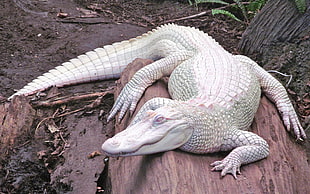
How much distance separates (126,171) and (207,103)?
86 centimetres

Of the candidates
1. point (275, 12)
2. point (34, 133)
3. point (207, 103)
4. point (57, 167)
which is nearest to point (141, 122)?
point (207, 103)

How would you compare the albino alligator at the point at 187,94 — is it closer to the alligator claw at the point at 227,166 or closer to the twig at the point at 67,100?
the alligator claw at the point at 227,166

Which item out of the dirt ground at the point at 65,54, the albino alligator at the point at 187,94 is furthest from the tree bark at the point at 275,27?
the albino alligator at the point at 187,94

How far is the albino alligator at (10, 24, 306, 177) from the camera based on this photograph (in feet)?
8.99

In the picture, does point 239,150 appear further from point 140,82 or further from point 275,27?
point 275,27

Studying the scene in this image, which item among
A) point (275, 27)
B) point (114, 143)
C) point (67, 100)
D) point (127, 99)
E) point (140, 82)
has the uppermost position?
point (114, 143)

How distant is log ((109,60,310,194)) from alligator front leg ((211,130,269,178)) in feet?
0.17

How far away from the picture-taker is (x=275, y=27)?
5.37 meters

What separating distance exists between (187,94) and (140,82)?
1.99 ft

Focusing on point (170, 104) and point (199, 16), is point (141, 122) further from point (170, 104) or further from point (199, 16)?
point (199, 16)

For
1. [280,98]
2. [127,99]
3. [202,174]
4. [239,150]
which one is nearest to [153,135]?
[202,174]

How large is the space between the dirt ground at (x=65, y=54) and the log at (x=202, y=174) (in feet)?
2.21

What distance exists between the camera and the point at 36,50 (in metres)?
5.89

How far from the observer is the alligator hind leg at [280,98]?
12.1 feet
